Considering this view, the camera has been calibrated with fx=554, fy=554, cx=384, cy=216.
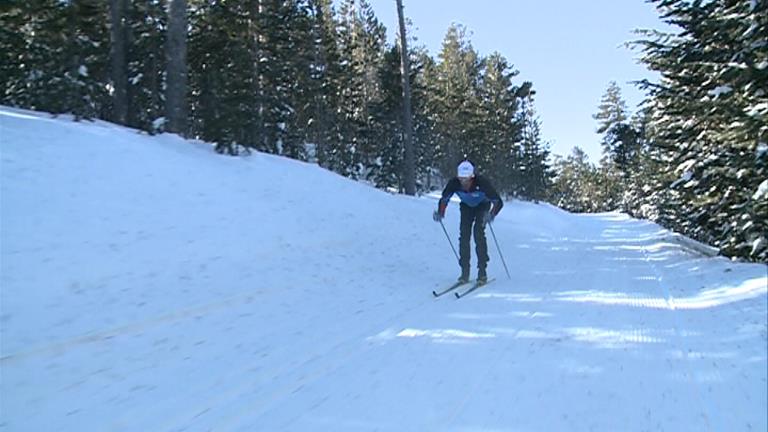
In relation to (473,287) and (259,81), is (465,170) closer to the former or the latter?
(473,287)

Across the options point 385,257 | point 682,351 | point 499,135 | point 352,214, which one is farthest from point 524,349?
point 499,135

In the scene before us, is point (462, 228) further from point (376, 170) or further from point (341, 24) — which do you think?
point (341, 24)

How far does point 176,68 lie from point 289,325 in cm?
981

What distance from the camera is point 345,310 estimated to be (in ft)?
23.2

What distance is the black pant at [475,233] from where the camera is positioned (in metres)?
9.27

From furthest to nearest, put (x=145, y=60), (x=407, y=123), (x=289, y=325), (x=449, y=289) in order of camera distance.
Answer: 1. (x=407, y=123)
2. (x=145, y=60)
3. (x=449, y=289)
4. (x=289, y=325)

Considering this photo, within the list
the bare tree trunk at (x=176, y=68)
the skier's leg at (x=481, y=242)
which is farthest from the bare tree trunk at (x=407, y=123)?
the skier's leg at (x=481, y=242)

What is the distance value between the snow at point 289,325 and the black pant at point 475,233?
0.61 m

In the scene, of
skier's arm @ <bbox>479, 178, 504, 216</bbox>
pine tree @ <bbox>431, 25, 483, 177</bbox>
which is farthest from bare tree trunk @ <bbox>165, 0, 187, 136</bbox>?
pine tree @ <bbox>431, 25, 483, 177</bbox>

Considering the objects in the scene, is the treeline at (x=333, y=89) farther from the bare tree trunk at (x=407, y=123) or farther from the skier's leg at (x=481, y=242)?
the bare tree trunk at (x=407, y=123)

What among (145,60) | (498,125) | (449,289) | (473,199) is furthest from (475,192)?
(498,125)

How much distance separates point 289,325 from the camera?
6.23 metres

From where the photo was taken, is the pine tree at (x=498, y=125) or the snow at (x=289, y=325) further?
the pine tree at (x=498, y=125)

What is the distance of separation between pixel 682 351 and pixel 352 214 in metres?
9.27
